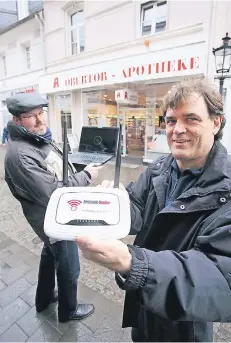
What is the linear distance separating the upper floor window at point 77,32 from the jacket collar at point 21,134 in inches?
347

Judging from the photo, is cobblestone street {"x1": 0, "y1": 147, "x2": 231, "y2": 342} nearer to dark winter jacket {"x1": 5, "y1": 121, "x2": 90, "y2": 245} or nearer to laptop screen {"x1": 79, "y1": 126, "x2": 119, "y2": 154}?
dark winter jacket {"x1": 5, "y1": 121, "x2": 90, "y2": 245}

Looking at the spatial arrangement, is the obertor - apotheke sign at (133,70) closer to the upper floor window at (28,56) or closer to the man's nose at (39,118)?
the upper floor window at (28,56)

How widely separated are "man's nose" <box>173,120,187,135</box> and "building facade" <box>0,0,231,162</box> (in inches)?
161

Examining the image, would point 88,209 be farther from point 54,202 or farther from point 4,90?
point 4,90

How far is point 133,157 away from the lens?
31.1 ft

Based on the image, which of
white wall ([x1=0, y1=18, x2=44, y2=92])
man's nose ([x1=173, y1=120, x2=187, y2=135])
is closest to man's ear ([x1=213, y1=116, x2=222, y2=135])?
man's nose ([x1=173, y1=120, x2=187, y2=135])

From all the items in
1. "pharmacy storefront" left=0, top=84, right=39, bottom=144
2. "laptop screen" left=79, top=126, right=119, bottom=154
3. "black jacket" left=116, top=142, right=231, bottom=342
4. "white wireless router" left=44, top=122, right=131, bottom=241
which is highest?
"pharmacy storefront" left=0, top=84, right=39, bottom=144

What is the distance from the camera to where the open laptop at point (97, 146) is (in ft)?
6.79

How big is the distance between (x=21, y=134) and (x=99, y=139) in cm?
81

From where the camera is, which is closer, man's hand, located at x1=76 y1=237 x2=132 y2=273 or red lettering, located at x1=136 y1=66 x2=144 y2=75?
man's hand, located at x1=76 y1=237 x2=132 y2=273

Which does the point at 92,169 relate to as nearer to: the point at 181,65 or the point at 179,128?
the point at 179,128


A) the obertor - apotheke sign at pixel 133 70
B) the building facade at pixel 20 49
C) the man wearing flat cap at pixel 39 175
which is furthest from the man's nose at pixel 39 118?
the building facade at pixel 20 49

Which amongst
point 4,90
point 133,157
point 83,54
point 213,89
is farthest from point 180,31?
point 4,90

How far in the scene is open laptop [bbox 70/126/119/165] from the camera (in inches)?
81.5
